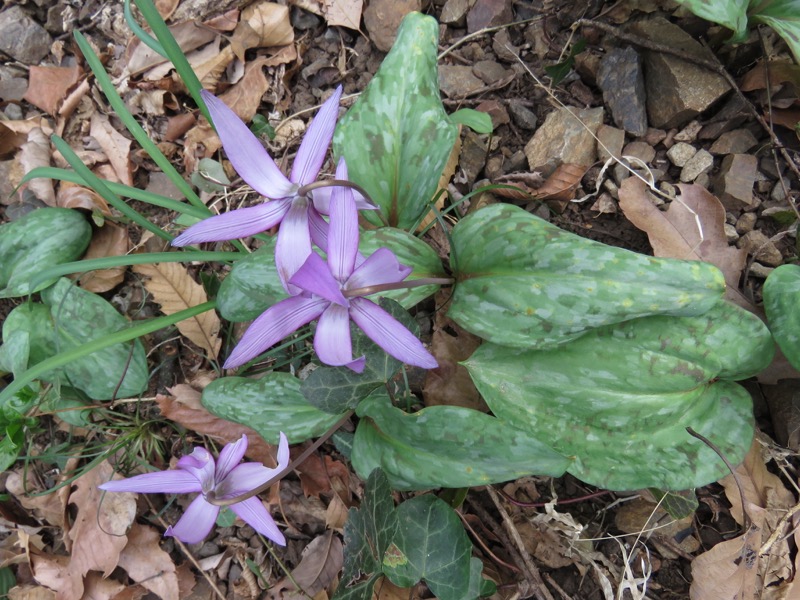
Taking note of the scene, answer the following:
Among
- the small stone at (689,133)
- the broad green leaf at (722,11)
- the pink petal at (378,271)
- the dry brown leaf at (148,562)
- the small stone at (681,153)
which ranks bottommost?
the dry brown leaf at (148,562)

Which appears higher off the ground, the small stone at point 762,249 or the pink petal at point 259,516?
the pink petal at point 259,516

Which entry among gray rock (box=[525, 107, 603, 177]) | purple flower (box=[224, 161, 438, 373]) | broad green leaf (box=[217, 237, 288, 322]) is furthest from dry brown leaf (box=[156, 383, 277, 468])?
gray rock (box=[525, 107, 603, 177])

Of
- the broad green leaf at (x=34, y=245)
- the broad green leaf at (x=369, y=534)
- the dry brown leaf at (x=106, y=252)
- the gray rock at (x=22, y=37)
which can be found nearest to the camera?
the broad green leaf at (x=369, y=534)

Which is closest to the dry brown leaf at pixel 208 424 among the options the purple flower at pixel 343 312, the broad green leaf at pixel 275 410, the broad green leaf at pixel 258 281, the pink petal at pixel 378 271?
the broad green leaf at pixel 275 410

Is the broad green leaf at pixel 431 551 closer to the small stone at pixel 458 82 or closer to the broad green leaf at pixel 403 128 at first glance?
the broad green leaf at pixel 403 128

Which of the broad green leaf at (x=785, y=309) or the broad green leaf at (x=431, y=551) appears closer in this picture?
the broad green leaf at (x=785, y=309)

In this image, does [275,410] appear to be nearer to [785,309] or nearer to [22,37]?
[785,309]

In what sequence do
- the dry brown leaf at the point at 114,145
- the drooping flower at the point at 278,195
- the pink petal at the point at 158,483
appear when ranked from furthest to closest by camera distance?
the dry brown leaf at the point at 114,145, the pink petal at the point at 158,483, the drooping flower at the point at 278,195
